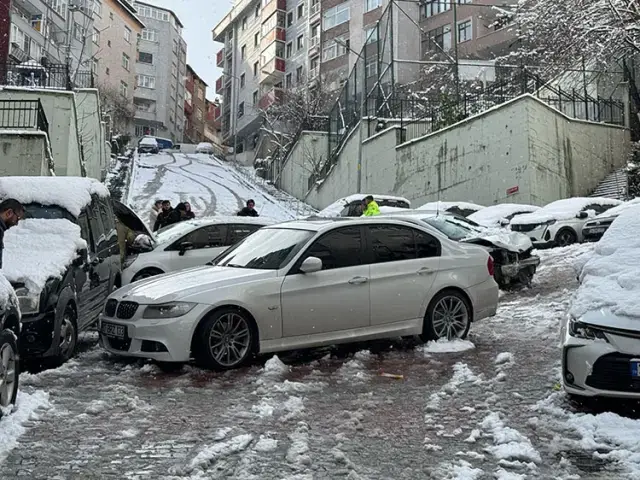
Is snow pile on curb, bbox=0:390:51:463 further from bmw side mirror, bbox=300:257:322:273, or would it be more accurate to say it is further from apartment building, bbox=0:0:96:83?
apartment building, bbox=0:0:96:83

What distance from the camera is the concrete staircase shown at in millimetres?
23553

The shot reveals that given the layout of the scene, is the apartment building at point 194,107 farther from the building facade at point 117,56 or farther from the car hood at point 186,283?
the car hood at point 186,283

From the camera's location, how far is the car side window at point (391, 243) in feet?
26.3

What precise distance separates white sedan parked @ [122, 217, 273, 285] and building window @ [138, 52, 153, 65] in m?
79.1

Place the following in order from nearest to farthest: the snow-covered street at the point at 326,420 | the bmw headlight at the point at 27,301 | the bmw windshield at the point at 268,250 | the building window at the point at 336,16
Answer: the snow-covered street at the point at 326,420
the bmw headlight at the point at 27,301
the bmw windshield at the point at 268,250
the building window at the point at 336,16

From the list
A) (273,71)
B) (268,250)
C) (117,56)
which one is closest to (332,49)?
(273,71)

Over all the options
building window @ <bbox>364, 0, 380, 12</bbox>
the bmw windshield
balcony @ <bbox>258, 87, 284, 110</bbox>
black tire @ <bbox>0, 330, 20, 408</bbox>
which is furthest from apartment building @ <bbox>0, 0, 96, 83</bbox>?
black tire @ <bbox>0, 330, 20, 408</bbox>

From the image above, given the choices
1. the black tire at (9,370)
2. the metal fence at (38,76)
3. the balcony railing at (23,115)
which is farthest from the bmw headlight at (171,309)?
the metal fence at (38,76)

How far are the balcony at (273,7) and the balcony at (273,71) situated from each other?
5322mm

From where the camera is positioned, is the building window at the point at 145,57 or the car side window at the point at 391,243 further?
the building window at the point at 145,57

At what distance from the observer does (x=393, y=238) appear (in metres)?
8.23

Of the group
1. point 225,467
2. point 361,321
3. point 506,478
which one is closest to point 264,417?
point 225,467

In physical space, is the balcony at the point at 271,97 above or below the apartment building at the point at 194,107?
below

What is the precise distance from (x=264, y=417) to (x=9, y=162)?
49.2 ft
